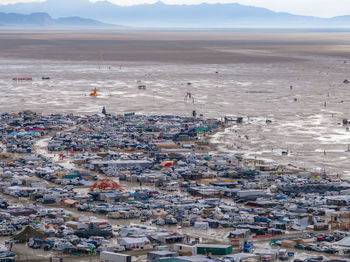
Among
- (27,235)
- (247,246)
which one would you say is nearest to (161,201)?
(247,246)

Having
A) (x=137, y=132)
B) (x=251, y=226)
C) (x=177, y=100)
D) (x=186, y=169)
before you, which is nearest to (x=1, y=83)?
(x=177, y=100)

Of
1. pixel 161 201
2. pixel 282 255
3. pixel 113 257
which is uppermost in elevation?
pixel 113 257

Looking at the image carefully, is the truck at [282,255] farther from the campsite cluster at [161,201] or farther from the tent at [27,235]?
the tent at [27,235]

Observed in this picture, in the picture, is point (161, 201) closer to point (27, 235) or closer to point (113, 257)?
point (27, 235)

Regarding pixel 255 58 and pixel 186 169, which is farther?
pixel 255 58

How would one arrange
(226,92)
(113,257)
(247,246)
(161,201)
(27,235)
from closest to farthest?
(113,257)
(247,246)
(27,235)
(161,201)
(226,92)

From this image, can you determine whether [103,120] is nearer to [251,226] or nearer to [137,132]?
[137,132]
